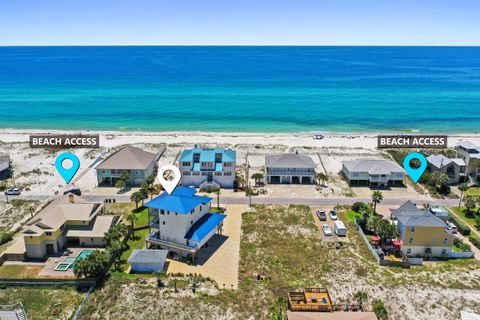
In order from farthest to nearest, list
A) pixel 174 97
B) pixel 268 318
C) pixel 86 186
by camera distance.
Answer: pixel 174 97, pixel 86 186, pixel 268 318

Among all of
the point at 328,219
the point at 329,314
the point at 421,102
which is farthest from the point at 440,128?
the point at 329,314

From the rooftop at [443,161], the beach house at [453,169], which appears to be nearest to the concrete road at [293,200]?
the beach house at [453,169]

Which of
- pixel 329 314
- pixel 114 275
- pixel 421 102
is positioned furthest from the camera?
pixel 421 102

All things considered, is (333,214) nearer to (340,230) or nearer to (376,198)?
(340,230)

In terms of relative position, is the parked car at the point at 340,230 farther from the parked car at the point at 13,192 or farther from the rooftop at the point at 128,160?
the parked car at the point at 13,192

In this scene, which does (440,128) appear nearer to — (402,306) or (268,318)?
(402,306)
